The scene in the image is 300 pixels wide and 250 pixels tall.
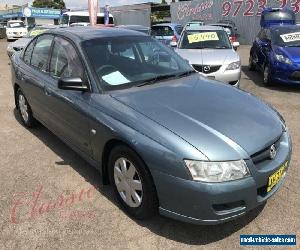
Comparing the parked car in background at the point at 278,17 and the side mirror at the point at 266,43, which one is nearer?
the side mirror at the point at 266,43

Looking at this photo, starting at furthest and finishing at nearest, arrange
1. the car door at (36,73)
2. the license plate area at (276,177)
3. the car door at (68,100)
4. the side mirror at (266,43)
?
the side mirror at (266,43) → the car door at (36,73) → the car door at (68,100) → the license plate area at (276,177)

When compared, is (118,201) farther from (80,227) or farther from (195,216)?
(195,216)

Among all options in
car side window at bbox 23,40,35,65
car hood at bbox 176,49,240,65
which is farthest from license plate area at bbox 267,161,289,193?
car hood at bbox 176,49,240,65

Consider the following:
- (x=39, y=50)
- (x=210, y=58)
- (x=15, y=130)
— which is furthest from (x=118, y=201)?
(x=210, y=58)

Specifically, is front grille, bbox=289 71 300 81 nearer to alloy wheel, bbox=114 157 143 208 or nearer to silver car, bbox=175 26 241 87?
silver car, bbox=175 26 241 87

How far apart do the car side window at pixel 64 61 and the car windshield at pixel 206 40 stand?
5.06m

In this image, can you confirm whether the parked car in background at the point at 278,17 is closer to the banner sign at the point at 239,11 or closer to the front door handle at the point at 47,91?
the banner sign at the point at 239,11

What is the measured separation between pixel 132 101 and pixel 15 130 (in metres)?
3.26

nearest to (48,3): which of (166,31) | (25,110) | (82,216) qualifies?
(166,31)

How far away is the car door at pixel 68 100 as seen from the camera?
3938 millimetres

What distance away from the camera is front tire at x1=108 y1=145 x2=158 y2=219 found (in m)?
3.16

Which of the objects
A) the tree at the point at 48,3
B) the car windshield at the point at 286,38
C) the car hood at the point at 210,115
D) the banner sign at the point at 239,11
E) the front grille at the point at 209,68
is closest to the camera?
the car hood at the point at 210,115

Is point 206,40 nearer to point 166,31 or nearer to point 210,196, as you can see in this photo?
point 166,31

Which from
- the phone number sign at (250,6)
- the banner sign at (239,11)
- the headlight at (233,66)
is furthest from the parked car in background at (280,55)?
the banner sign at (239,11)
